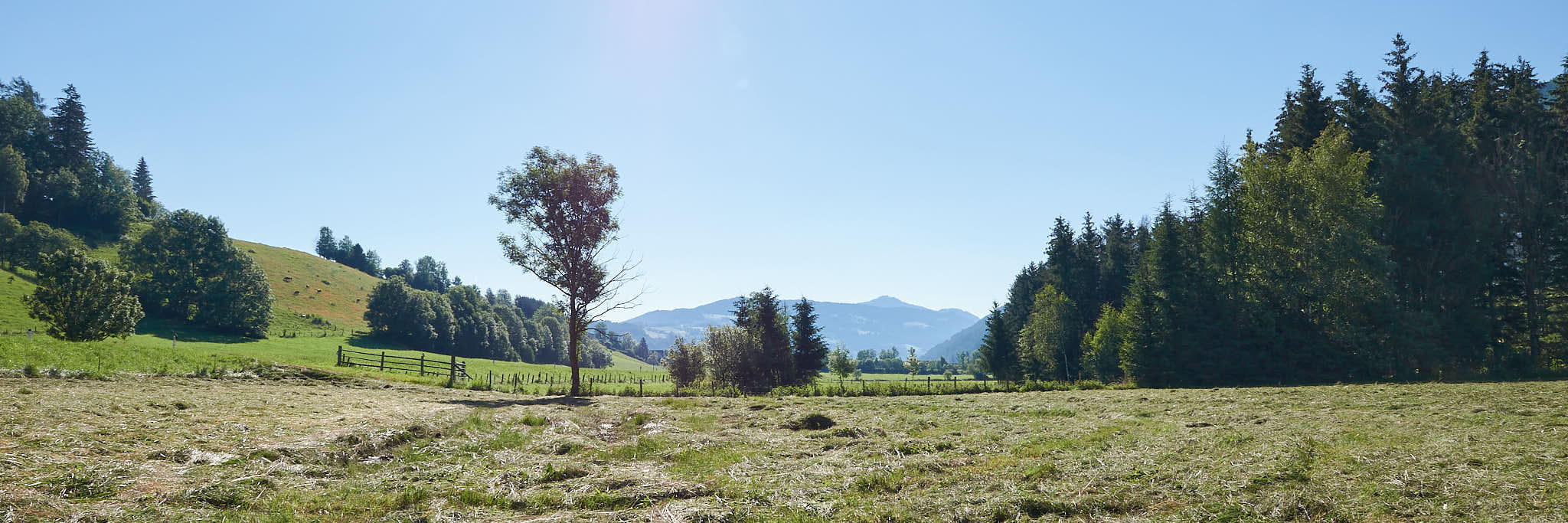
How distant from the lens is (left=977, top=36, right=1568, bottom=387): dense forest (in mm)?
34062

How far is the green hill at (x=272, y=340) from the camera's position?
24.7 metres

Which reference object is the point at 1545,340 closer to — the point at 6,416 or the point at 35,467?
the point at 35,467

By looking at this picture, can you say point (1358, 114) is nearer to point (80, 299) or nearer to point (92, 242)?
point (80, 299)

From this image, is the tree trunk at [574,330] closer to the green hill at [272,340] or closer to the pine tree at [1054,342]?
the green hill at [272,340]

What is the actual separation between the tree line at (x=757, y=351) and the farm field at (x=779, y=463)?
116 feet

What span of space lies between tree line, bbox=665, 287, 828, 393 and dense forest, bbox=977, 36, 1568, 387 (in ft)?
89.0

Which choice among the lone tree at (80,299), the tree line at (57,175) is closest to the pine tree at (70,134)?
the tree line at (57,175)

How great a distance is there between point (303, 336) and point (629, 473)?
10259 cm

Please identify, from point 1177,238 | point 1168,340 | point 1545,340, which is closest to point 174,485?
point 1168,340

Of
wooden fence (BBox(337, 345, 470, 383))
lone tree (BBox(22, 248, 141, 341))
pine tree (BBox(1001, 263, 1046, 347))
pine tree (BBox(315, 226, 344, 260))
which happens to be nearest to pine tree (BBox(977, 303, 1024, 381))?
pine tree (BBox(1001, 263, 1046, 347))

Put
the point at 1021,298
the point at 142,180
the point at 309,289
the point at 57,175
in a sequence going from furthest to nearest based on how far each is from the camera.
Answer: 1. the point at 142,180
2. the point at 309,289
3. the point at 57,175
4. the point at 1021,298

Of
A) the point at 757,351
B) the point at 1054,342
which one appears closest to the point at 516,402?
the point at 757,351

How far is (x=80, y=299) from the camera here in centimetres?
4531

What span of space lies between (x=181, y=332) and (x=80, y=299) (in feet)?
112
